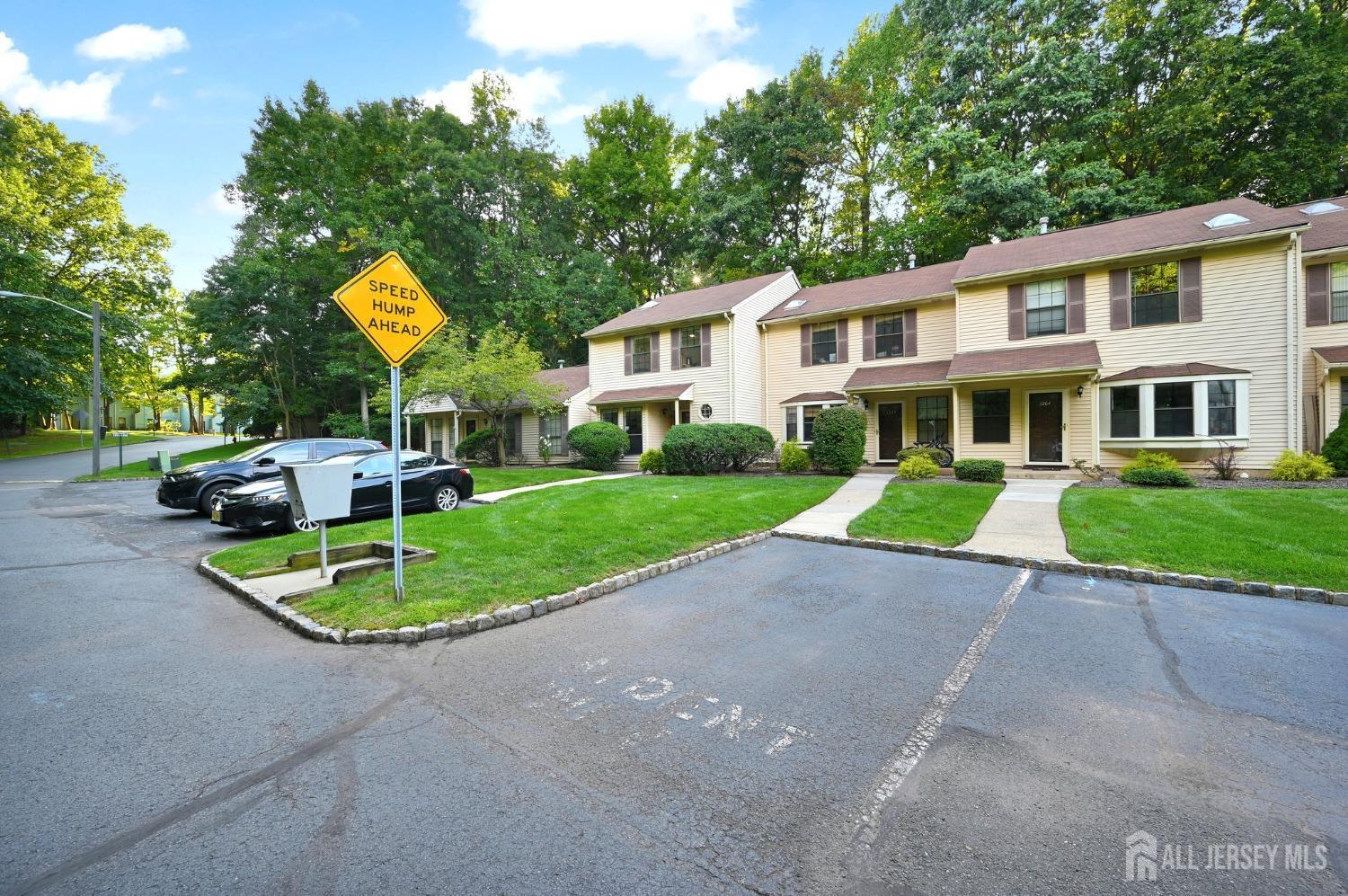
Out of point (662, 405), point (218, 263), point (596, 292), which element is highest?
point (218, 263)

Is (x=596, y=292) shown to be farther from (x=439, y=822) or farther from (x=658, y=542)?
(x=439, y=822)

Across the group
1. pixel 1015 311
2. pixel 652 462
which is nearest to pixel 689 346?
pixel 652 462

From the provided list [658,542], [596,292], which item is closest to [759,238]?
[596,292]

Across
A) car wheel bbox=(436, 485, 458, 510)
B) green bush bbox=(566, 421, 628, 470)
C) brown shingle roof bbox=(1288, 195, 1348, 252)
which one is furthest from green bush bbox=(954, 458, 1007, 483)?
car wheel bbox=(436, 485, 458, 510)

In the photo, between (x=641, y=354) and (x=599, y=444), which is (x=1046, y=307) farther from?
(x=599, y=444)

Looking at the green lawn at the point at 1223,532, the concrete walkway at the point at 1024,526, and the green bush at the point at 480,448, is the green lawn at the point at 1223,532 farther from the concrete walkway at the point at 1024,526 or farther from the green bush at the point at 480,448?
the green bush at the point at 480,448

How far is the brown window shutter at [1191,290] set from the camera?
13.0m

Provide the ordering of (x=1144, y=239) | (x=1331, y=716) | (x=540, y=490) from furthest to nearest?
(x=1144, y=239) < (x=540, y=490) < (x=1331, y=716)

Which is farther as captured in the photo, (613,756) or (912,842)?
(613,756)

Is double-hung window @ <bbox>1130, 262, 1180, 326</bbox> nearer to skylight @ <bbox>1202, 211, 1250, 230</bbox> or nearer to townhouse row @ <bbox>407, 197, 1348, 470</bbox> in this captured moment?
townhouse row @ <bbox>407, 197, 1348, 470</bbox>

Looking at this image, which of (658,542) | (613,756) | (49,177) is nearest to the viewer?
(613,756)

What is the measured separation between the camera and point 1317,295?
1266 centimetres

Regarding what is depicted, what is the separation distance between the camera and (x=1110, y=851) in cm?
211

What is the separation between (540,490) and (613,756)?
10.3 m
